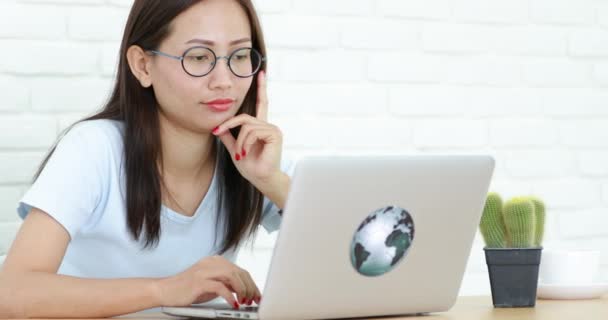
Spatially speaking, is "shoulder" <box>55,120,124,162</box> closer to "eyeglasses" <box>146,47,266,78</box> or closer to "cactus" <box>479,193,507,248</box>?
"eyeglasses" <box>146,47,266,78</box>

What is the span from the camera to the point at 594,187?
114 inches

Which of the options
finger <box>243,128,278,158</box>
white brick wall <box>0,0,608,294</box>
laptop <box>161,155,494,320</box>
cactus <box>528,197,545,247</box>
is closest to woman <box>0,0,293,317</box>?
finger <box>243,128,278,158</box>

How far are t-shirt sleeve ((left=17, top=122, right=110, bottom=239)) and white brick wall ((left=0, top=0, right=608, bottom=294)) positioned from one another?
1.51 ft

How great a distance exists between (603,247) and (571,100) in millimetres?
482

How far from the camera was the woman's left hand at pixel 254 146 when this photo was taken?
180 centimetres

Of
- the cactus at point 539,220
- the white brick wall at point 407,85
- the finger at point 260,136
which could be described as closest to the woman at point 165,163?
the finger at point 260,136

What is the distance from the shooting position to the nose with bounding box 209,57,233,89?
1802 mm

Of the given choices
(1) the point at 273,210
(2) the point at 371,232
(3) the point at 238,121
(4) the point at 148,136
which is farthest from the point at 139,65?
(2) the point at 371,232

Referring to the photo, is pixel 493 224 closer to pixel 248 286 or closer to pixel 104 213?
pixel 248 286

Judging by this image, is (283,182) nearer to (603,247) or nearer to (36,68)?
(36,68)

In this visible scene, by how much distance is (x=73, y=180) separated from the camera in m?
1.74

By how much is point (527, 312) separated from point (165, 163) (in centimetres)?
85

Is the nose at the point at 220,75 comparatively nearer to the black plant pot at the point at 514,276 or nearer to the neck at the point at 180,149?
the neck at the point at 180,149

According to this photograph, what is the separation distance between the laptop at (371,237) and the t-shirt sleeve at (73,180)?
1.10 feet
